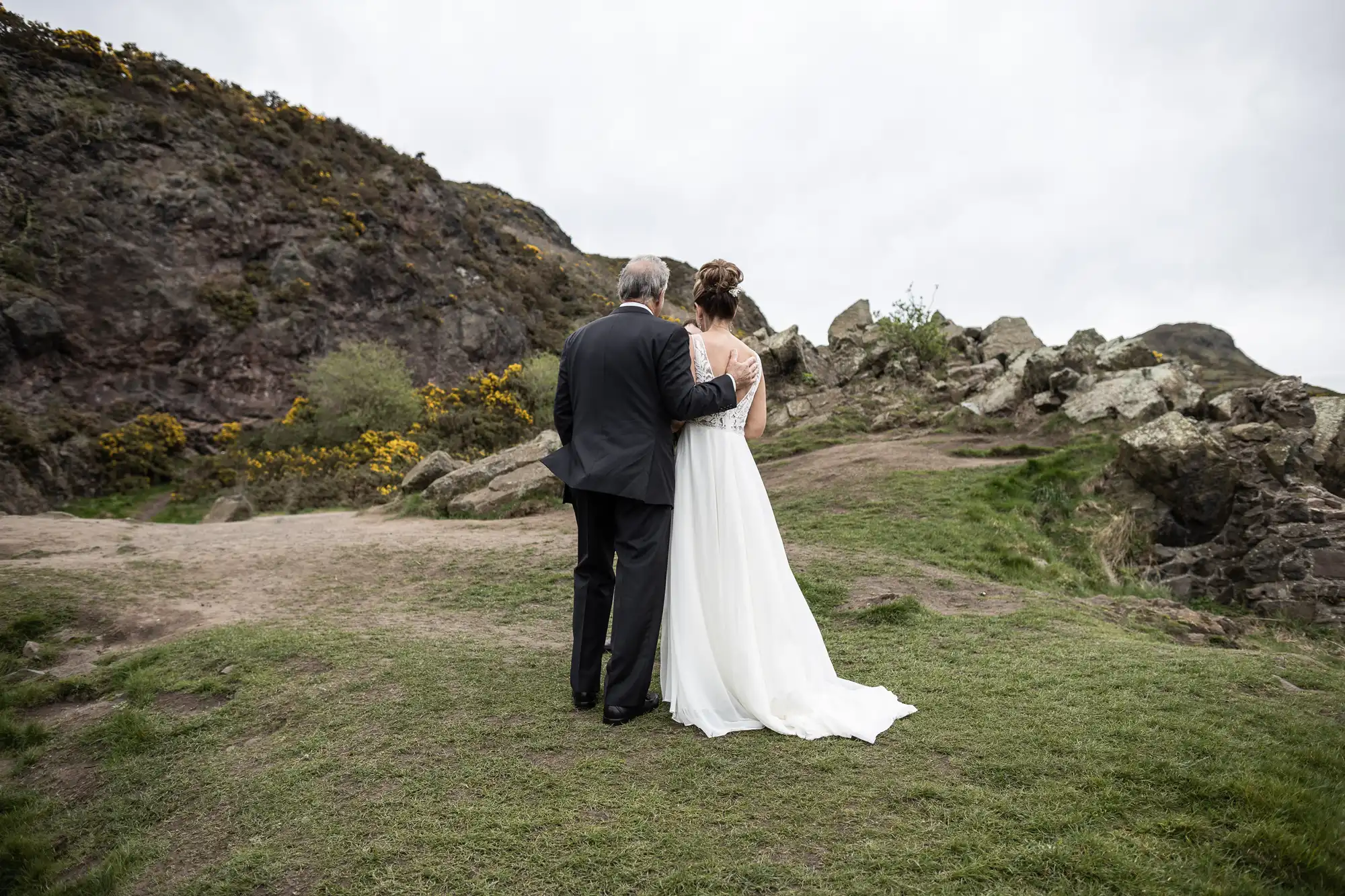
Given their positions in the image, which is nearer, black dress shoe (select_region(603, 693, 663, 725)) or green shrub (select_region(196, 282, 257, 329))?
black dress shoe (select_region(603, 693, 663, 725))

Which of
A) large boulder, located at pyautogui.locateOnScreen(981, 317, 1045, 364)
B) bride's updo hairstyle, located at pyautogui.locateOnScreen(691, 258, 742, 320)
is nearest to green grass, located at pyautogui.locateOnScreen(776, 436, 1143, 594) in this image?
bride's updo hairstyle, located at pyautogui.locateOnScreen(691, 258, 742, 320)

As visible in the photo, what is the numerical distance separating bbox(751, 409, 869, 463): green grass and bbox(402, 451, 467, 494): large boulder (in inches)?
248

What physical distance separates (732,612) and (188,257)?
30780 mm

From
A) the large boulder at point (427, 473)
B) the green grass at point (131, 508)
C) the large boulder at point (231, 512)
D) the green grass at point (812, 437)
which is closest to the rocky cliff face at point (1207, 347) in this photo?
the green grass at point (812, 437)

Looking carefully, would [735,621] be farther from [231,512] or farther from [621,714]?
[231,512]

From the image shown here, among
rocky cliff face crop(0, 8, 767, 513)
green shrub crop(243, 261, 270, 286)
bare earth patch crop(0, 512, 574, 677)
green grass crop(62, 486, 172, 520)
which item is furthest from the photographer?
green shrub crop(243, 261, 270, 286)

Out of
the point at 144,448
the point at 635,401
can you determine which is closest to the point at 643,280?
the point at 635,401

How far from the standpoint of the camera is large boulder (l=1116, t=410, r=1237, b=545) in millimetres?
8797

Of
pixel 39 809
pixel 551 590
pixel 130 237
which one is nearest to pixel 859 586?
pixel 551 590

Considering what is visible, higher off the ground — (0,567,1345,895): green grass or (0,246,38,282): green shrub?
(0,246,38,282): green shrub

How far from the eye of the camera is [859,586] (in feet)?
22.0

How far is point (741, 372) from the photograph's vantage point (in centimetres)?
417

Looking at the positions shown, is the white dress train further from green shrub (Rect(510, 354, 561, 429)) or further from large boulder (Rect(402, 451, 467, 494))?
green shrub (Rect(510, 354, 561, 429))

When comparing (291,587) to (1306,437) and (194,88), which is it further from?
(194,88)
